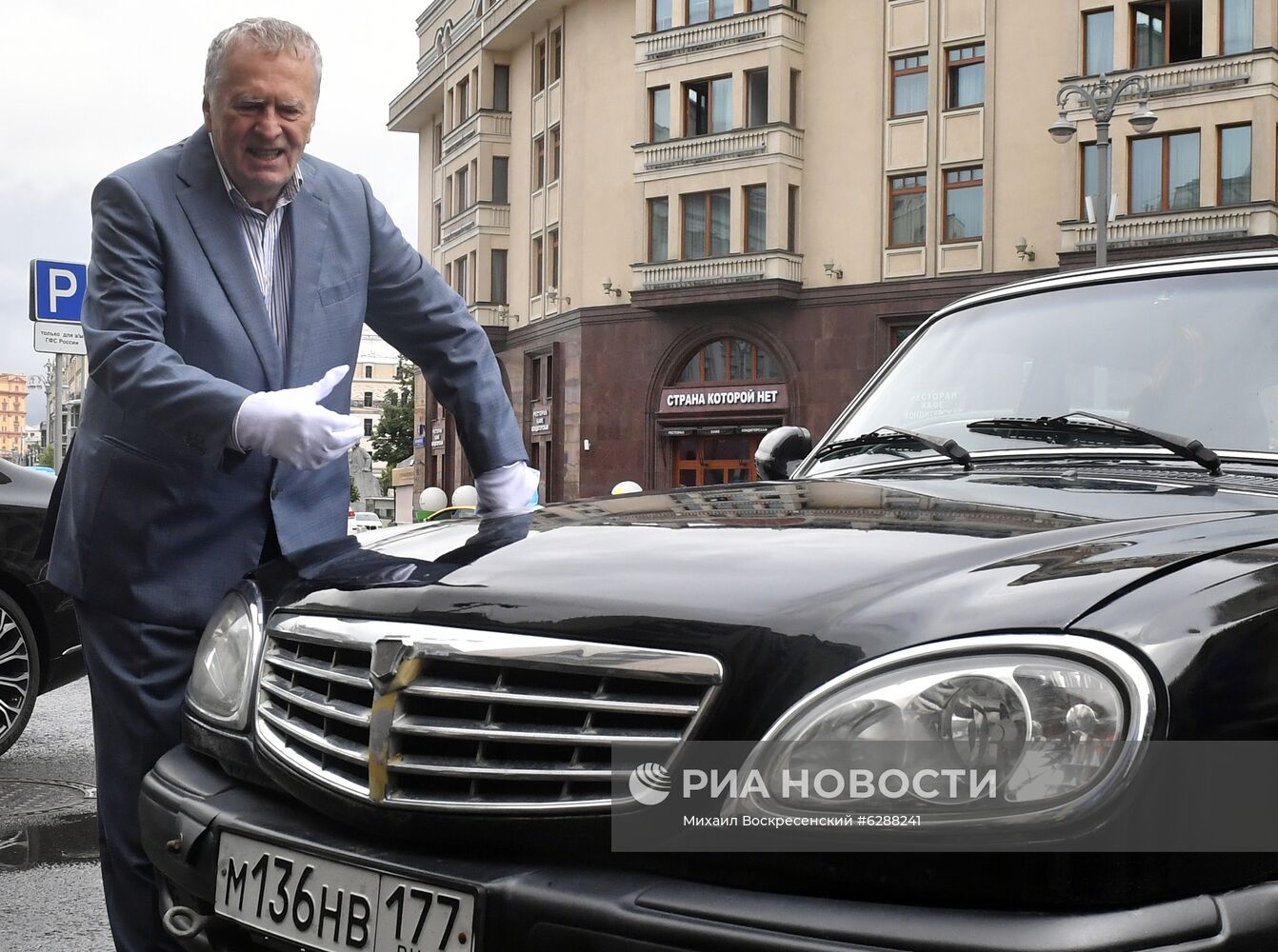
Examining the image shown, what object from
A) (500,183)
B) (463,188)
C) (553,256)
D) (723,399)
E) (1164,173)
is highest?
(463,188)

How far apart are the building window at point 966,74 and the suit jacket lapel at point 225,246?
97.5 ft

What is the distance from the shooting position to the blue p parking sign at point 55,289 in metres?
11.8

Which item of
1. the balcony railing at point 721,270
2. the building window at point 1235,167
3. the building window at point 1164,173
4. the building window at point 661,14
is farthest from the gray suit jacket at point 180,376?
the building window at point 661,14

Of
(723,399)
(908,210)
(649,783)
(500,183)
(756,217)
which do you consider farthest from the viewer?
(500,183)

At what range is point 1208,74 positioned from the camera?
27.7 metres

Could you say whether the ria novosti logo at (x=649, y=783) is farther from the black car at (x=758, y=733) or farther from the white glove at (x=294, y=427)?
the white glove at (x=294, y=427)

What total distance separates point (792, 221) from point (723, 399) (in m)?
4.22

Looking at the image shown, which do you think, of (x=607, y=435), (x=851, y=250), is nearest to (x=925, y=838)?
(x=851, y=250)

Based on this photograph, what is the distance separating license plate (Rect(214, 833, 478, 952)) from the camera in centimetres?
194

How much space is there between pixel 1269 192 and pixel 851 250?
8.53m

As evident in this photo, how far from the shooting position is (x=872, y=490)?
9.40 ft

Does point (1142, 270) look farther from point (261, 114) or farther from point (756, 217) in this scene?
point (756, 217)

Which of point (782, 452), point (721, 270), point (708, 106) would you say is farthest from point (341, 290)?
point (708, 106)

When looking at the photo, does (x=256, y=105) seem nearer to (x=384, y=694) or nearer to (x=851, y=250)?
(x=384, y=694)
